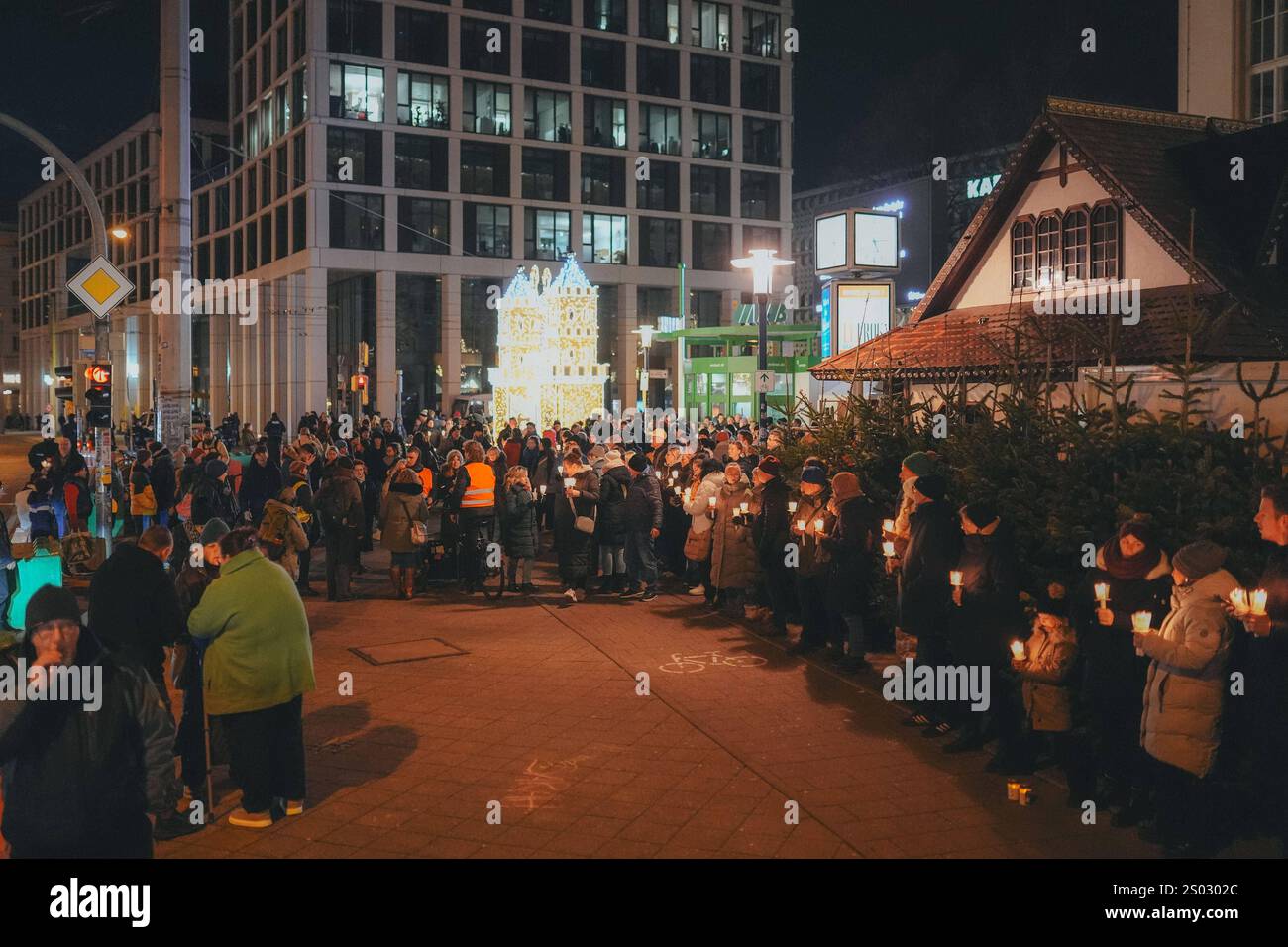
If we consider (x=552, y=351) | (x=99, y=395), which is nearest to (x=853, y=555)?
(x=99, y=395)

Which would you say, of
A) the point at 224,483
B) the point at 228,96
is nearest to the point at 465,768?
the point at 224,483

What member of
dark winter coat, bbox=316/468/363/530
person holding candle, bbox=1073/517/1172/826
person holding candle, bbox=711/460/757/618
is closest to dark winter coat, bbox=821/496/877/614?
person holding candle, bbox=711/460/757/618

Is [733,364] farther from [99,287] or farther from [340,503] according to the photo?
[99,287]

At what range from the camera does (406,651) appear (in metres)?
11.4

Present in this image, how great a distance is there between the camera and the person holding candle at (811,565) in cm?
1089

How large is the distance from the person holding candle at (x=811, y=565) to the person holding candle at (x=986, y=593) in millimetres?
2785

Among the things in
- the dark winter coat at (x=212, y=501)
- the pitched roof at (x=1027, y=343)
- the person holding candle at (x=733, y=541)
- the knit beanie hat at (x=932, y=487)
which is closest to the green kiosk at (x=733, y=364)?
the pitched roof at (x=1027, y=343)

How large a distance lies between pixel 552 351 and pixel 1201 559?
25298 millimetres

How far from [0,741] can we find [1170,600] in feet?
19.2

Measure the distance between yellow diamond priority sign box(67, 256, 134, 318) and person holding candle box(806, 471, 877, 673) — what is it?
9454 mm

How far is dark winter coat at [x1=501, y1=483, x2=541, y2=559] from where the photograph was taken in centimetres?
1444

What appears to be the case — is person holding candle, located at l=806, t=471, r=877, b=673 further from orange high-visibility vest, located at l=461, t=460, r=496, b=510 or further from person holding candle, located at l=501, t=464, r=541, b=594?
orange high-visibility vest, located at l=461, t=460, r=496, b=510

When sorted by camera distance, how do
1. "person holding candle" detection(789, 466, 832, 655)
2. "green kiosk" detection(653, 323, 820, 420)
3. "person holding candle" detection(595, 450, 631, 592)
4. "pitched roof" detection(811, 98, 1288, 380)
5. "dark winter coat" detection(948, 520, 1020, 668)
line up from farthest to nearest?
"green kiosk" detection(653, 323, 820, 420) → "pitched roof" detection(811, 98, 1288, 380) → "person holding candle" detection(595, 450, 631, 592) → "person holding candle" detection(789, 466, 832, 655) → "dark winter coat" detection(948, 520, 1020, 668)

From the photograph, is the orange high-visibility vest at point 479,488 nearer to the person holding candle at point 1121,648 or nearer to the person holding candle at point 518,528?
the person holding candle at point 518,528
